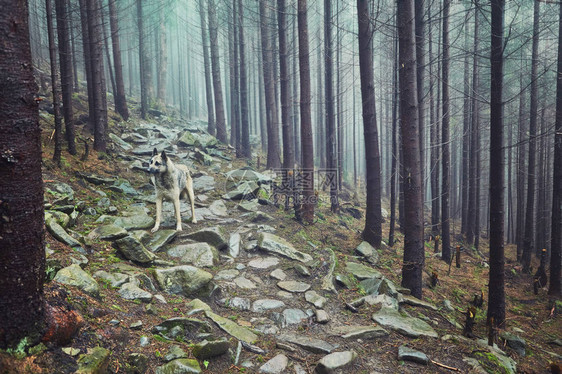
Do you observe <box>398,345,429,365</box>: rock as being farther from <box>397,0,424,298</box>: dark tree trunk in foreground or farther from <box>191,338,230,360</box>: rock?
<box>397,0,424,298</box>: dark tree trunk in foreground

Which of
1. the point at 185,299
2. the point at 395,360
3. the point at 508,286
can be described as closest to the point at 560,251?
the point at 508,286

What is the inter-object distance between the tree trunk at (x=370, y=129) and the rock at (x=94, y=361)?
773 centimetres

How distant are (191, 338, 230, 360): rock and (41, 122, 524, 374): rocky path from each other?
1 cm

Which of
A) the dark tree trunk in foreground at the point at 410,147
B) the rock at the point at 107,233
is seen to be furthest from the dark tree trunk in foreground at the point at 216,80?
the dark tree trunk in foreground at the point at 410,147

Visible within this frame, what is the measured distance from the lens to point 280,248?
7.21 m

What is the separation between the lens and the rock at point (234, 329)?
160 inches

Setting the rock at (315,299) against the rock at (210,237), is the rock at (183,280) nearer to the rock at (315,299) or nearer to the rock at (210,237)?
the rock at (210,237)

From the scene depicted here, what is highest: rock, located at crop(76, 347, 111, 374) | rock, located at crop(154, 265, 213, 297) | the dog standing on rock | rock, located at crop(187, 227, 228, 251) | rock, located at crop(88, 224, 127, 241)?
the dog standing on rock

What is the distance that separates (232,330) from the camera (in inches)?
163

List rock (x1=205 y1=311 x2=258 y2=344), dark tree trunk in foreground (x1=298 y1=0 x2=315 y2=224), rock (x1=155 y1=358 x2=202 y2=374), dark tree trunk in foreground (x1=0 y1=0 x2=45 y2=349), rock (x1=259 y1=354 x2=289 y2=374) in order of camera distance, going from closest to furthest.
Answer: dark tree trunk in foreground (x1=0 y1=0 x2=45 y2=349)
rock (x1=155 y1=358 x2=202 y2=374)
rock (x1=259 y1=354 x2=289 y2=374)
rock (x1=205 y1=311 x2=258 y2=344)
dark tree trunk in foreground (x1=298 y1=0 x2=315 y2=224)

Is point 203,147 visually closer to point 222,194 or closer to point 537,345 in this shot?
point 222,194

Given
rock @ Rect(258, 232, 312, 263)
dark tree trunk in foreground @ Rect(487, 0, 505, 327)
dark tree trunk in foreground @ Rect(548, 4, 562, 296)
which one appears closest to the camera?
dark tree trunk in foreground @ Rect(487, 0, 505, 327)

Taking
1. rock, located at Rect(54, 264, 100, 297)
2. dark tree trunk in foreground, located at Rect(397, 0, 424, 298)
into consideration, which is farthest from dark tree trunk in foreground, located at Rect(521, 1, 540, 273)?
rock, located at Rect(54, 264, 100, 297)

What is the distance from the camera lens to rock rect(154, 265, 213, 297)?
484 cm
